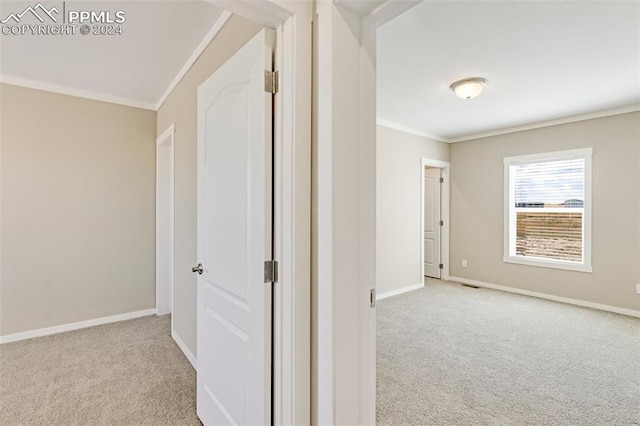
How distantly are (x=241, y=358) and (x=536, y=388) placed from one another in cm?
210

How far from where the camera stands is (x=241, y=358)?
1463mm

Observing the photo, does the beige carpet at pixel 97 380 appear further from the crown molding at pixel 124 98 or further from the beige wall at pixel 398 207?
the beige wall at pixel 398 207

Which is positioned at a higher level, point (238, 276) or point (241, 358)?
point (238, 276)

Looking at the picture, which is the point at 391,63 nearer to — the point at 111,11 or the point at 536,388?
the point at 111,11

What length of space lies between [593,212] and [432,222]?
231 centimetres

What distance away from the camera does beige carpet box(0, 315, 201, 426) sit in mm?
1903

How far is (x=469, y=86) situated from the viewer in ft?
9.68

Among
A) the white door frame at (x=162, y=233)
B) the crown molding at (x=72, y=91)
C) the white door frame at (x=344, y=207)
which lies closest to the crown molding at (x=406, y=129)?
the white door frame at (x=162, y=233)

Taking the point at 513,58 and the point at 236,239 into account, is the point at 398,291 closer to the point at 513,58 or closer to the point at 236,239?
the point at 513,58

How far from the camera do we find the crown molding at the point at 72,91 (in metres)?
2.96

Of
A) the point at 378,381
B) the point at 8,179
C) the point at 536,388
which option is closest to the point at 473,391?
the point at 536,388

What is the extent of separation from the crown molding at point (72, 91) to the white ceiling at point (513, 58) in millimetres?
2735

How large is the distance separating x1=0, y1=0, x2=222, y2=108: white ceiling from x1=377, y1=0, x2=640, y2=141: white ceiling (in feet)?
4.55

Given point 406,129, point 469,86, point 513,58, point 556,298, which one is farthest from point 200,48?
point 556,298
